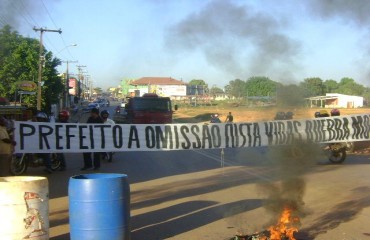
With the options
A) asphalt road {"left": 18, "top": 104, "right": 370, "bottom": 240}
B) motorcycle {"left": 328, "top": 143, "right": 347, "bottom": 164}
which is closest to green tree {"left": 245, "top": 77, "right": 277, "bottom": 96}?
asphalt road {"left": 18, "top": 104, "right": 370, "bottom": 240}

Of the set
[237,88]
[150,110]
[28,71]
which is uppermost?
[28,71]

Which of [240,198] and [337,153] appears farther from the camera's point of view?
[337,153]

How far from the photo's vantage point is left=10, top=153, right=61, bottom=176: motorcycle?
39.7 feet

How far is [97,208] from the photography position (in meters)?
5.54

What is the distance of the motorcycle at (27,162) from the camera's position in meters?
12.1

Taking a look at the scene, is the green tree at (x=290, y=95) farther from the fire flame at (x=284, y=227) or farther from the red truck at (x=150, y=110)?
the red truck at (x=150, y=110)

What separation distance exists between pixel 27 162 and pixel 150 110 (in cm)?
1292

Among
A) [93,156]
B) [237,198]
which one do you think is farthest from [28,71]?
[237,198]

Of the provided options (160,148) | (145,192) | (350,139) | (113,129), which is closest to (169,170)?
(160,148)

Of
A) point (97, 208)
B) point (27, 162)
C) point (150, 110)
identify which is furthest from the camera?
point (150, 110)

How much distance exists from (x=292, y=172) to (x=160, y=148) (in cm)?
641

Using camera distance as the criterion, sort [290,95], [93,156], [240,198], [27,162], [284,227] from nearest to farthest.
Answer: [284,227] → [290,95] → [240,198] → [27,162] → [93,156]

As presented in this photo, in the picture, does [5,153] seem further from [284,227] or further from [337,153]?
[337,153]

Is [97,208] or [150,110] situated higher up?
[150,110]
